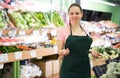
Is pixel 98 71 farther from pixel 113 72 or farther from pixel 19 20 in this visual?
pixel 19 20

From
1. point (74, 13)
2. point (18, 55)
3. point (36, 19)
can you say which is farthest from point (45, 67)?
point (74, 13)

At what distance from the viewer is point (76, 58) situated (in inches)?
120

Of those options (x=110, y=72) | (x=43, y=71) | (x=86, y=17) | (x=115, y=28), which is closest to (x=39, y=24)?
(x=43, y=71)

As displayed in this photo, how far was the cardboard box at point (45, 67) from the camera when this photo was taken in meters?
4.91

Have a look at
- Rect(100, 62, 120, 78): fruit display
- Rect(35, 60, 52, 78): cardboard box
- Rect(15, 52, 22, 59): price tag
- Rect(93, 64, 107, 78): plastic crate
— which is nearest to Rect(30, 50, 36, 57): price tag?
Rect(15, 52, 22, 59): price tag

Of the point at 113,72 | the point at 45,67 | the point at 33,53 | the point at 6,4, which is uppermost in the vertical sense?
the point at 6,4

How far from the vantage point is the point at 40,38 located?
16.5ft

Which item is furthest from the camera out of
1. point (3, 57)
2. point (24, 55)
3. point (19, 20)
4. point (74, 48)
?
point (19, 20)

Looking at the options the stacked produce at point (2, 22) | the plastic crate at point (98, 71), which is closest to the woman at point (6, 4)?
the stacked produce at point (2, 22)

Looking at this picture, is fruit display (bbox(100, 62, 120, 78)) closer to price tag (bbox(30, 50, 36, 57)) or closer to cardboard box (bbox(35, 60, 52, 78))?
price tag (bbox(30, 50, 36, 57))

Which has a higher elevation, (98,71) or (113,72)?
(113,72)

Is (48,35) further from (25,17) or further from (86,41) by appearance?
(86,41)

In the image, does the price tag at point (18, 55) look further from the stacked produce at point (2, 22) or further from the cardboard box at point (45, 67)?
the cardboard box at point (45, 67)

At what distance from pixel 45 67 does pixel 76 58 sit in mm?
1942
